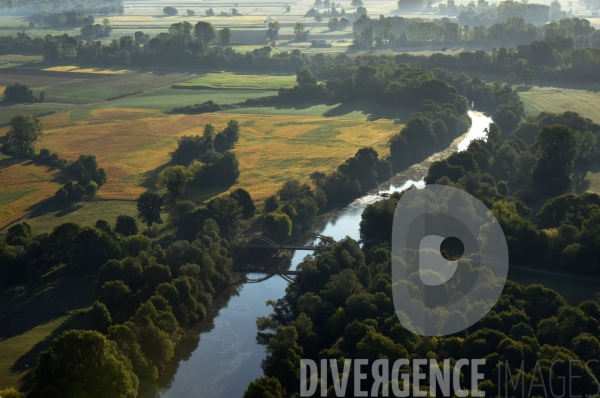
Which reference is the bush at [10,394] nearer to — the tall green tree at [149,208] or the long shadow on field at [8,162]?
the tall green tree at [149,208]

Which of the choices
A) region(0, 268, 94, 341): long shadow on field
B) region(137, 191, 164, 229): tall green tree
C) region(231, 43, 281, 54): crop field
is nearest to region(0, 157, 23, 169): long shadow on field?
region(137, 191, 164, 229): tall green tree

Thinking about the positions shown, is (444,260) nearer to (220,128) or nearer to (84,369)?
(84,369)

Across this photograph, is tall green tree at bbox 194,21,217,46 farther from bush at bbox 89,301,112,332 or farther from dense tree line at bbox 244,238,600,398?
bush at bbox 89,301,112,332

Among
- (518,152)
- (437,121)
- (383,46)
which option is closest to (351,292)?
(518,152)

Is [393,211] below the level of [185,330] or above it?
above

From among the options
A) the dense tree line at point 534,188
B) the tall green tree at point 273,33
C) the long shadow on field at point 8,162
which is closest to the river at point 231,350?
the dense tree line at point 534,188

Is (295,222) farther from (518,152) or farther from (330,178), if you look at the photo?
(518,152)
